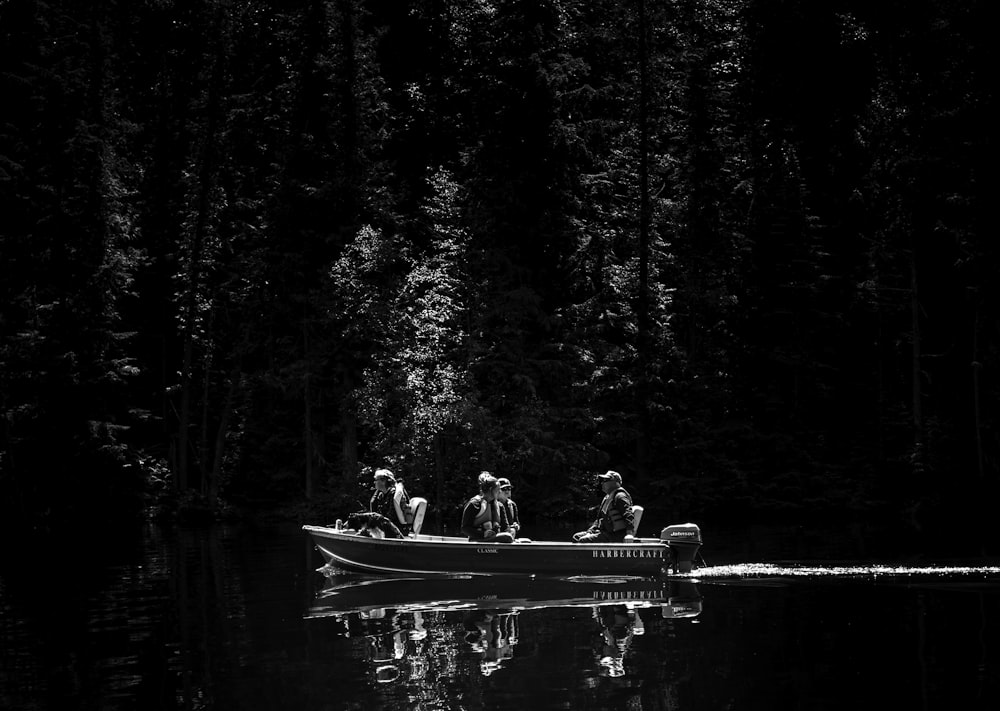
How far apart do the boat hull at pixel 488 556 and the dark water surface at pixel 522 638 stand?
371 mm

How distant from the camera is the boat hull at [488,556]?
71.8ft

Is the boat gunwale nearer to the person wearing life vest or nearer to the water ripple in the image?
the person wearing life vest

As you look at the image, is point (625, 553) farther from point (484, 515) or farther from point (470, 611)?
point (470, 611)

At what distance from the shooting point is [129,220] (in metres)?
43.8

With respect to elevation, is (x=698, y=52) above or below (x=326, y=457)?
above

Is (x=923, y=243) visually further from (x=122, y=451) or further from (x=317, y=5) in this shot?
(x=122, y=451)

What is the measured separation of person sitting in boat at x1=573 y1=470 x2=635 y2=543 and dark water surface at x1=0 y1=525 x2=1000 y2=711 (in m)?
0.93

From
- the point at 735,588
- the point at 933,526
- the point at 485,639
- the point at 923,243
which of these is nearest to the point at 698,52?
the point at 923,243

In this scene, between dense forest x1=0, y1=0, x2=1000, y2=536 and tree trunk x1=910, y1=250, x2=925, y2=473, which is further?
tree trunk x1=910, y1=250, x2=925, y2=473

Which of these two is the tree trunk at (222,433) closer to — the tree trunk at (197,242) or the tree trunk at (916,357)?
the tree trunk at (197,242)

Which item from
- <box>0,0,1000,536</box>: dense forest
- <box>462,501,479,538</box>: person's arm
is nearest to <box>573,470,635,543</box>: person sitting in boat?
<box>462,501,479,538</box>: person's arm

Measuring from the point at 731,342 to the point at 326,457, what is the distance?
49.5ft

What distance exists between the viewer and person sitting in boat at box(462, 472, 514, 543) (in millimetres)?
23328

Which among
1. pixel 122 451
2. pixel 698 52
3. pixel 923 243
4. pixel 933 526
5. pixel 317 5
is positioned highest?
pixel 317 5
